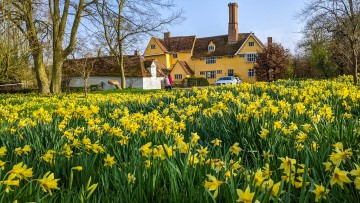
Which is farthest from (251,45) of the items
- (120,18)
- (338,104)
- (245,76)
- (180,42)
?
(338,104)

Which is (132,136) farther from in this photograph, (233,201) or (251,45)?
(251,45)

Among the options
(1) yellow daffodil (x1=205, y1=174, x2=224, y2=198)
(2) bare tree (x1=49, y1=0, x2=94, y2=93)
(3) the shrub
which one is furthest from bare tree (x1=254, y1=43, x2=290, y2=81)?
(1) yellow daffodil (x1=205, y1=174, x2=224, y2=198)

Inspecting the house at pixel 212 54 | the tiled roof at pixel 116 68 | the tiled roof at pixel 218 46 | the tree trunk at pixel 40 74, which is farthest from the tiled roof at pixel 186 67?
the tree trunk at pixel 40 74

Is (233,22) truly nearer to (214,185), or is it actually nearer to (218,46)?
(218,46)

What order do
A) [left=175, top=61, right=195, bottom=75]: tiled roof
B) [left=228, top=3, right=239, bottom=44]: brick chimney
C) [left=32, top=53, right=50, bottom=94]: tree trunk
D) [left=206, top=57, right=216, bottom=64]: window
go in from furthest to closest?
[left=206, top=57, right=216, bottom=64]: window, [left=175, top=61, right=195, bottom=75]: tiled roof, [left=228, top=3, right=239, bottom=44]: brick chimney, [left=32, top=53, right=50, bottom=94]: tree trunk

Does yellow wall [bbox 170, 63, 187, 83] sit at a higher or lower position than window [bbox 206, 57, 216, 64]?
lower

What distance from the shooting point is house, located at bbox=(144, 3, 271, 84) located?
5834 centimetres

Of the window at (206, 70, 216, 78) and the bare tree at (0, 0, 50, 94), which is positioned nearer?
the bare tree at (0, 0, 50, 94)

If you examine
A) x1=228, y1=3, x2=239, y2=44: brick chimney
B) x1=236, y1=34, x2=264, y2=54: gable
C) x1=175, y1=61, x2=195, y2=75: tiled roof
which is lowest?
x1=175, y1=61, x2=195, y2=75: tiled roof

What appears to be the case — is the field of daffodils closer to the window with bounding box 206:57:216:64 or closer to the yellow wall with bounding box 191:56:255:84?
the yellow wall with bounding box 191:56:255:84

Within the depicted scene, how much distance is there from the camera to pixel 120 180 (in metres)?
1.89

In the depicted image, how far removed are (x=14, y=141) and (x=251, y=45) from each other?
189ft

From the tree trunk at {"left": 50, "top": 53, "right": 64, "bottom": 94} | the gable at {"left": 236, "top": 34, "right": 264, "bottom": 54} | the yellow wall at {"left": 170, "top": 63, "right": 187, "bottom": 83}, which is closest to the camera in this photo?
the tree trunk at {"left": 50, "top": 53, "right": 64, "bottom": 94}

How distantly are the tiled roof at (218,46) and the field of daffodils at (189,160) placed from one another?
183 feet
